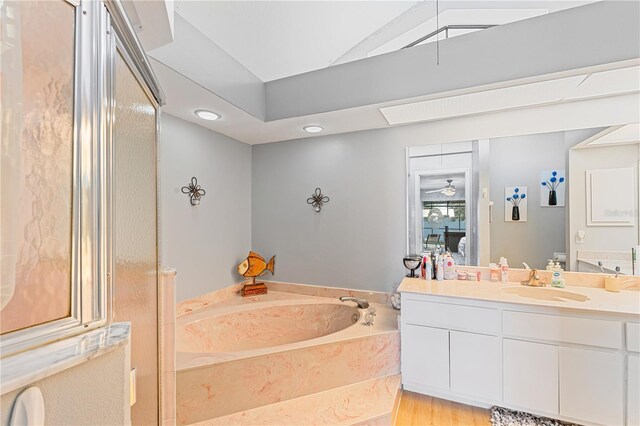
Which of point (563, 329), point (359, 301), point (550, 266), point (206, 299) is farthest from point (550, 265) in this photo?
point (206, 299)

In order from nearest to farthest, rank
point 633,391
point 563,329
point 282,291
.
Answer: point 633,391 < point 563,329 < point 282,291

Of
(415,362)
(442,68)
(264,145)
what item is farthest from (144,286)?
(264,145)

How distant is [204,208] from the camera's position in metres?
2.63

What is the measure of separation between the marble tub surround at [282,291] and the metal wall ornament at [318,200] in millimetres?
889

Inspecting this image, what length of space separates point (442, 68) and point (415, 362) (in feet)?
7.08

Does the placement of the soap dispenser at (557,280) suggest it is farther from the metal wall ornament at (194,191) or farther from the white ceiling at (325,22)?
the metal wall ornament at (194,191)

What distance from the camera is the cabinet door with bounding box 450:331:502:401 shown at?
5.92 ft

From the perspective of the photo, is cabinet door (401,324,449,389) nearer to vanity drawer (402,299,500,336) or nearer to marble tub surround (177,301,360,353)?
vanity drawer (402,299,500,336)

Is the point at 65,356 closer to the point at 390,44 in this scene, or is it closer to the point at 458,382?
the point at 458,382

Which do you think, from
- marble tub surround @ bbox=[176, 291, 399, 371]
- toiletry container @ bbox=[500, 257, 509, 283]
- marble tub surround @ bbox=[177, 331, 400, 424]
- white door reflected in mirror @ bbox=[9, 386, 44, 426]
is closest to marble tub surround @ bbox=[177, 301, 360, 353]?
marble tub surround @ bbox=[176, 291, 399, 371]

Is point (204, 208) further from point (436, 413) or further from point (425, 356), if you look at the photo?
point (436, 413)

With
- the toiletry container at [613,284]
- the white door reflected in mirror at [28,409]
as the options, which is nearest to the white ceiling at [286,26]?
the white door reflected in mirror at [28,409]

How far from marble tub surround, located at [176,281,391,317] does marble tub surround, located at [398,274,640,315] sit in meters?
0.54

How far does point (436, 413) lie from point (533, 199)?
183 cm
